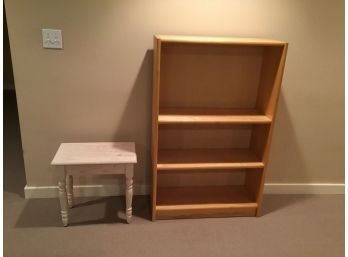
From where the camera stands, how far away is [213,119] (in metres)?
1.91

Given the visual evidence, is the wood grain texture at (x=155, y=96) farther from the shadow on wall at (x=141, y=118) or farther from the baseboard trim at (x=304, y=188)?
the baseboard trim at (x=304, y=188)

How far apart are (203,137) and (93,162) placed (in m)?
0.86

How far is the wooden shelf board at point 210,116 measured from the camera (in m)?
1.87

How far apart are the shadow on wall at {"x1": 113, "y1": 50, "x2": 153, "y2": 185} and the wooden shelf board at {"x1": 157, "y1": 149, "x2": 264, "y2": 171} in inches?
6.9

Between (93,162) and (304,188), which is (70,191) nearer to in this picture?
(93,162)

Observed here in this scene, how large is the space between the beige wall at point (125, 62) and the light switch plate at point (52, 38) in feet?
0.10

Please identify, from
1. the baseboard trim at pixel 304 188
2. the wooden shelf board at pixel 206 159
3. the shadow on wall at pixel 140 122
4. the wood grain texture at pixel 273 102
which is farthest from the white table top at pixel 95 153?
the baseboard trim at pixel 304 188

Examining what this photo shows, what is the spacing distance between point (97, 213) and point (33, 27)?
1.33m

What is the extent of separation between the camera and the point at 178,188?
236 centimetres

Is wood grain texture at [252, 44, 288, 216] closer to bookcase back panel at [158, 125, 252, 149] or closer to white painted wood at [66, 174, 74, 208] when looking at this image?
bookcase back panel at [158, 125, 252, 149]

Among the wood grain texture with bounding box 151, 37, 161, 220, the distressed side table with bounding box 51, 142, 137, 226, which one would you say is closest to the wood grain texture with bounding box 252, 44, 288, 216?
the wood grain texture with bounding box 151, 37, 161, 220

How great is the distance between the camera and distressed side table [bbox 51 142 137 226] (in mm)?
1817

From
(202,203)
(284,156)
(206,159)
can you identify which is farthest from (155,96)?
(284,156)

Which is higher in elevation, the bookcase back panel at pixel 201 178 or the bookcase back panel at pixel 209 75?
the bookcase back panel at pixel 209 75
